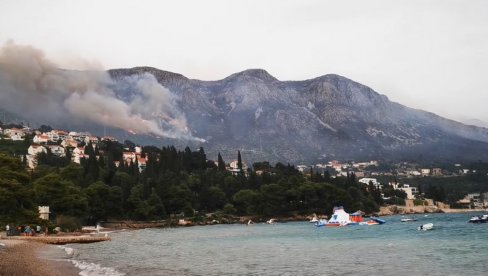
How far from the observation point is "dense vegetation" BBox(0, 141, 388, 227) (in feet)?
388

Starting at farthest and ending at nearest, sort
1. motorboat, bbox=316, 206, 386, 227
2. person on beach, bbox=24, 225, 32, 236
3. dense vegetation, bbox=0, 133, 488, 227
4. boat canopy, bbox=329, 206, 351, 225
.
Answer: boat canopy, bbox=329, 206, 351, 225
motorboat, bbox=316, 206, 386, 227
dense vegetation, bbox=0, 133, 488, 227
person on beach, bbox=24, 225, 32, 236

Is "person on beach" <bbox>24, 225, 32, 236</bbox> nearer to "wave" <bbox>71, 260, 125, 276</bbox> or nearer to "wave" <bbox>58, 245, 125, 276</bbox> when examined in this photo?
"wave" <bbox>58, 245, 125, 276</bbox>

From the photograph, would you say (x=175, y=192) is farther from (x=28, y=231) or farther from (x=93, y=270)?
(x=93, y=270)

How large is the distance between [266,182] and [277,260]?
133416 mm

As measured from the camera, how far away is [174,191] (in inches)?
5866

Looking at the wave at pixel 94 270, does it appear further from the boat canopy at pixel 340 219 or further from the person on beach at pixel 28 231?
the boat canopy at pixel 340 219

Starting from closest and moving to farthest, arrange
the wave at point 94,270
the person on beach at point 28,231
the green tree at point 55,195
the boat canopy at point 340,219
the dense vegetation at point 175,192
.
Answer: the wave at point 94,270
the person on beach at point 28,231
the green tree at point 55,195
the dense vegetation at point 175,192
the boat canopy at point 340,219

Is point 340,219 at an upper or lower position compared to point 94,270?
lower

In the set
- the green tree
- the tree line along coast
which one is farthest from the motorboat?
the green tree

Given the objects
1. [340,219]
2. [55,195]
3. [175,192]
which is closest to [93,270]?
[55,195]

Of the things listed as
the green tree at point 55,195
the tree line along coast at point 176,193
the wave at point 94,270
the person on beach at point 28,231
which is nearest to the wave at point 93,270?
the wave at point 94,270

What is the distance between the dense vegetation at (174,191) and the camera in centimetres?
11815

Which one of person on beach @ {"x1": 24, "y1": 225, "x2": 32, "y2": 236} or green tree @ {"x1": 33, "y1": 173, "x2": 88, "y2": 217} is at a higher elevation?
green tree @ {"x1": 33, "y1": 173, "x2": 88, "y2": 217}

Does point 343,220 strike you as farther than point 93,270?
Yes
